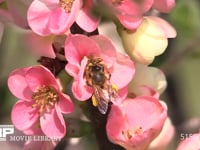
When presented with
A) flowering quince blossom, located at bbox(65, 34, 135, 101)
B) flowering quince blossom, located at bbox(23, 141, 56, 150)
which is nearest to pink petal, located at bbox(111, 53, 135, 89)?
flowering quince blossom, located at bbox(65, 34, 135, 101)

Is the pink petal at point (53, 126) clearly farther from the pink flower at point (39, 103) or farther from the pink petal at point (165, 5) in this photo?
the pink petal at point (165, 5)

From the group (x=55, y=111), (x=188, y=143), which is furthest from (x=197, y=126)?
(x=55, y=111)

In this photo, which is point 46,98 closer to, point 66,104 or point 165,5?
point 66,104

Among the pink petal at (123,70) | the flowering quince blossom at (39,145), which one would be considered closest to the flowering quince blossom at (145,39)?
the pink petal at (123,70)

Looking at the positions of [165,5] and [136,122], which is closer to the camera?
[165,5]

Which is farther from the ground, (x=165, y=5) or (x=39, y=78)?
(x=165, y=5)

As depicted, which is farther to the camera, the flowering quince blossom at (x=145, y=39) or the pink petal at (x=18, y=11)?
the flowering quince blossom at (x=145, y=39)

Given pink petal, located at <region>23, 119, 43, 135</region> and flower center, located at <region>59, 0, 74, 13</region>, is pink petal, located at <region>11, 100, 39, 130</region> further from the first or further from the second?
flower center, located at <region>59, 0, 74, 13</region>

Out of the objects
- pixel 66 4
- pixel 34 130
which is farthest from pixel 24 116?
pixel 66 4
